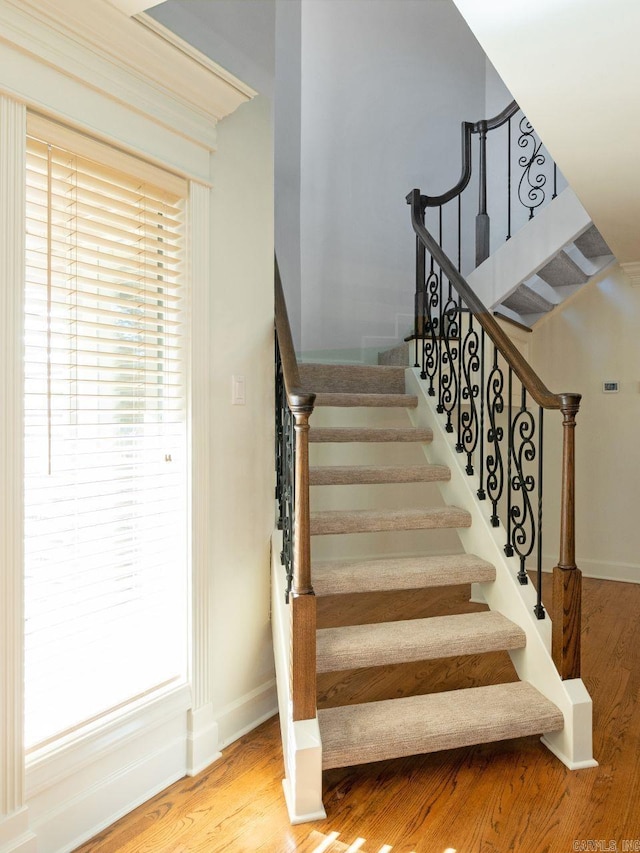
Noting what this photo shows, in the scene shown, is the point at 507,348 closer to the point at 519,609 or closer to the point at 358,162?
the point at 519,609

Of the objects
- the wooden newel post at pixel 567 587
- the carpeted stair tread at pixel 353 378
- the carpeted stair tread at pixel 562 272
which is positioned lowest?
the wooden newel post at pixel 567 587

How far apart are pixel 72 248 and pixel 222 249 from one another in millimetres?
671

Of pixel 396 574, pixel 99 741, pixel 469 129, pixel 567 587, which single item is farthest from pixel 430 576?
pixel 469 129

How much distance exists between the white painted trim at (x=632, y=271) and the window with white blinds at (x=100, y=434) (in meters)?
3.54

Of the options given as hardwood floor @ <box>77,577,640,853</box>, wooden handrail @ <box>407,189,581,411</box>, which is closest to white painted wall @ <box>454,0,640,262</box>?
wooden handrail @ <box>407,189,581,411</box>

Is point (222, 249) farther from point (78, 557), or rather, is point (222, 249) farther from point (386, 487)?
point (386, 487)

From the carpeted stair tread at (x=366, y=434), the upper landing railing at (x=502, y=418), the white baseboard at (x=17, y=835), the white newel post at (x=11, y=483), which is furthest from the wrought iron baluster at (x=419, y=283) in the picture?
the white baseboard at (x=17, y=835)

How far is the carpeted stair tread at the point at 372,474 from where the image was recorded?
303 centimetres

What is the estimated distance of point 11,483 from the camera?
5.38 feet

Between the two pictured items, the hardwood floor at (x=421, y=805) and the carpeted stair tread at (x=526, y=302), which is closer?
the hardwood floor at (x=421, y=805)

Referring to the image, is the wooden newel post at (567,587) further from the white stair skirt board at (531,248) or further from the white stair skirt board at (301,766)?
the white stair skirt board at (531,248)

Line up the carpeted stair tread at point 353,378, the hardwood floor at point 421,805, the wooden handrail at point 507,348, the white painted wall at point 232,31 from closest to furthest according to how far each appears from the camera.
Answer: the hardwood floor at point 421,805 → the white painted wall at point 232,31 → the wooden handrail at point 507,348 → the carpeted stair tread at point 353,378

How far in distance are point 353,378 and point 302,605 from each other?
215 cm

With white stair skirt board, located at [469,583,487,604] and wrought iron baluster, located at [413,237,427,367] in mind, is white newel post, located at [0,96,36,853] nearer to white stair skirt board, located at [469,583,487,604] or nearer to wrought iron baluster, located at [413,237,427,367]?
wrought iron baluster, located at [413,237,427,367]
